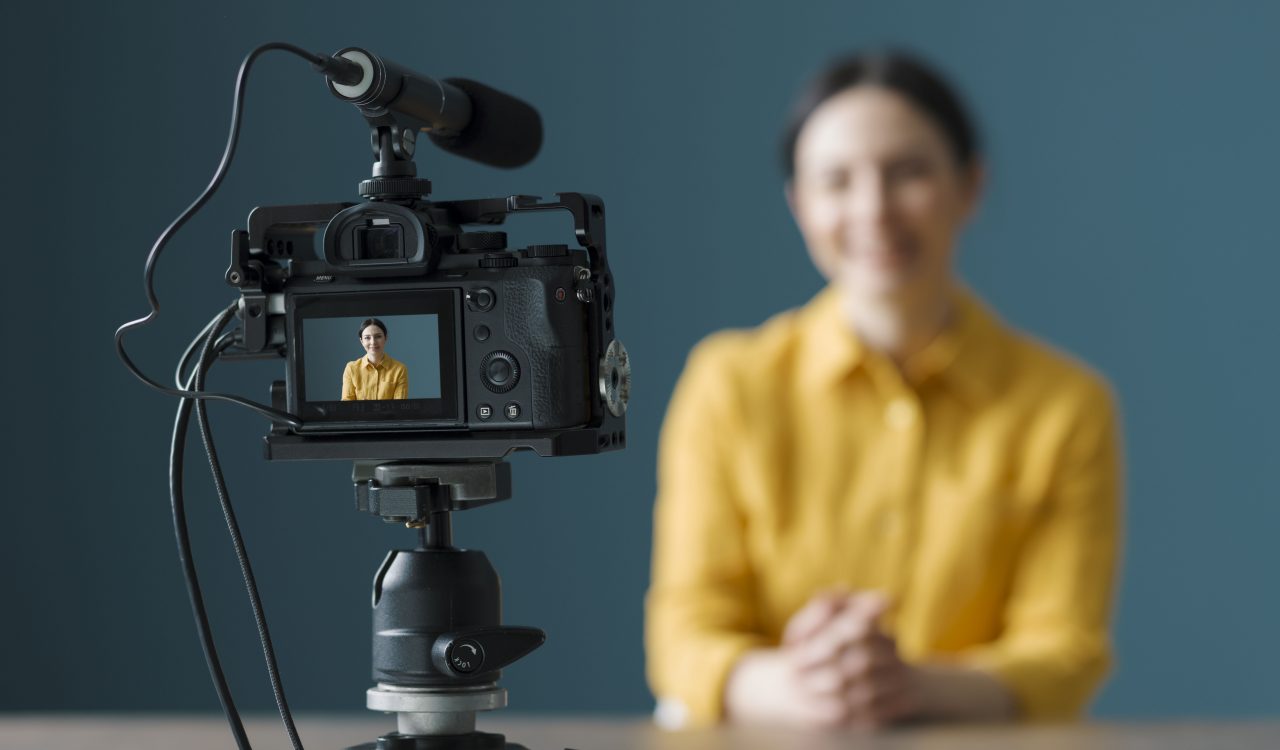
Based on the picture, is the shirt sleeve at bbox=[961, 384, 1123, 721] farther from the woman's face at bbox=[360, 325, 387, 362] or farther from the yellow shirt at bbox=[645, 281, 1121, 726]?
the woman's face at bbox=[360, 325, 387, 362]

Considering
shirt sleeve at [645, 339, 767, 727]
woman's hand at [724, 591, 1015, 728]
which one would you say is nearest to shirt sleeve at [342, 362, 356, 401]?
woman's hand at [724, 591, 1015, 728]

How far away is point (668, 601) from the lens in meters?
1.57

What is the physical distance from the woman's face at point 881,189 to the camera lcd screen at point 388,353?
3.39ft

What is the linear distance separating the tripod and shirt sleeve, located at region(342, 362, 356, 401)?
4cm

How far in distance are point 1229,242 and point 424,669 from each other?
2063 mm

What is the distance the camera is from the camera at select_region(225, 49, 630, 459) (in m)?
0.67

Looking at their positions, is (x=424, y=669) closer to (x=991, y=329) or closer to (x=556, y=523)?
(x=991, y=329)

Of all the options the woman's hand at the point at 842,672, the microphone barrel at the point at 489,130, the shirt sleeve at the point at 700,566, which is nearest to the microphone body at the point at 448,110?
the microphone barrel at the point at 489,130

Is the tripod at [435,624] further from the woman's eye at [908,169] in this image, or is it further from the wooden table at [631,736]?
the woman's eye at [908,169]

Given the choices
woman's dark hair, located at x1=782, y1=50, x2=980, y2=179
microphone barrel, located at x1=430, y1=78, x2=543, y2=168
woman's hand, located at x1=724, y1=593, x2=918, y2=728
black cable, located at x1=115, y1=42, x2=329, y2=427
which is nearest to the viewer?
black cable, located at x1=115, y1=42, x2=329, y2=427

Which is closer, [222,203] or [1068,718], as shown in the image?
[1068,718]

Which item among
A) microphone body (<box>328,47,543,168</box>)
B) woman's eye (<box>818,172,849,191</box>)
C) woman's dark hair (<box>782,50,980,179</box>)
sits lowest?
microphone body (<box>328,47,543,168</box>)

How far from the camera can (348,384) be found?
2.24 feet

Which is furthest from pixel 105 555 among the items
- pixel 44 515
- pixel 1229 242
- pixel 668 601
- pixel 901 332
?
pixel 1229 242
